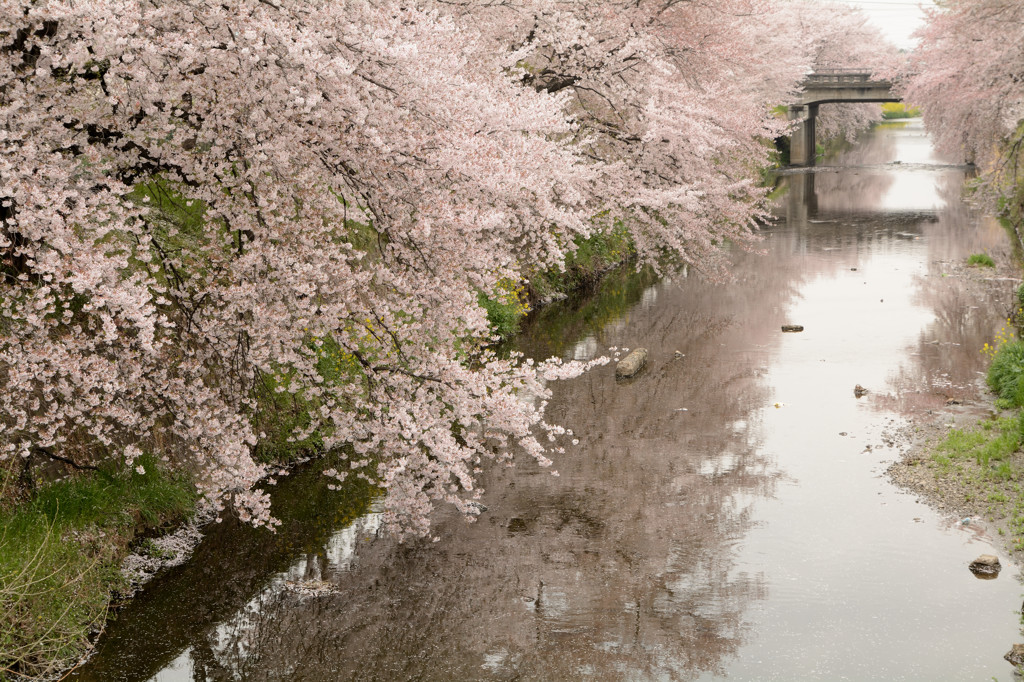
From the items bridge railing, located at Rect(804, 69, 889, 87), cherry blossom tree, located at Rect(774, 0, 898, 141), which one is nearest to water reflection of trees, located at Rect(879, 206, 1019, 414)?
bridge railing, located at Rect(804, 69, 889, 87)

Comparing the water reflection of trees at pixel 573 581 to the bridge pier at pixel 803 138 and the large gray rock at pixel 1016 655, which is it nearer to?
the large gray rock at pixel 1016 655

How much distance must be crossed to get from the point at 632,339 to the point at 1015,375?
28.9 feet

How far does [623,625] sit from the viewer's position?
10.4 meters

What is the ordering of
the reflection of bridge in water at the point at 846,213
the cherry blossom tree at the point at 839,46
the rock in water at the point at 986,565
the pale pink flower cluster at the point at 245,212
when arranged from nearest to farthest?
the pale pink flower cluster at the point at 245,212, the rock in water at the point at 986,565, the reflection of bridge in water at the point at 846,213, the cherry blossom tree at the point at 839,46

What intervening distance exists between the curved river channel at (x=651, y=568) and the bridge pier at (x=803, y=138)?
2128 inches

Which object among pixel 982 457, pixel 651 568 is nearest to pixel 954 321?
pixel 982 457

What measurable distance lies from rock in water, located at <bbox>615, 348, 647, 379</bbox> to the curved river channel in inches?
15.4

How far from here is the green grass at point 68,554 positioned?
8852 millimetres

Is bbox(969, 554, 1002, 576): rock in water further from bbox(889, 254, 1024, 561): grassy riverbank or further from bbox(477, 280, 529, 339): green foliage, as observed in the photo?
bbox(477, 280, 529, 339): green foliage

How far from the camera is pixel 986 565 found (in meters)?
11.4

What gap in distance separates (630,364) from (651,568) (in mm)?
9021

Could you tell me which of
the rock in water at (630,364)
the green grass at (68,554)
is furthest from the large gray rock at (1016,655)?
the rock in water at (630,364)

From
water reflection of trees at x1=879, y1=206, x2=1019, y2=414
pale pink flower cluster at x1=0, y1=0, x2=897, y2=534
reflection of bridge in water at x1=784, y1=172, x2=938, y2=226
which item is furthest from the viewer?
reflection of bridge in water at x1=784, y1=172, x2=938, y2=226

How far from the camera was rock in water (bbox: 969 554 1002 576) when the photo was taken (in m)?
11.3
